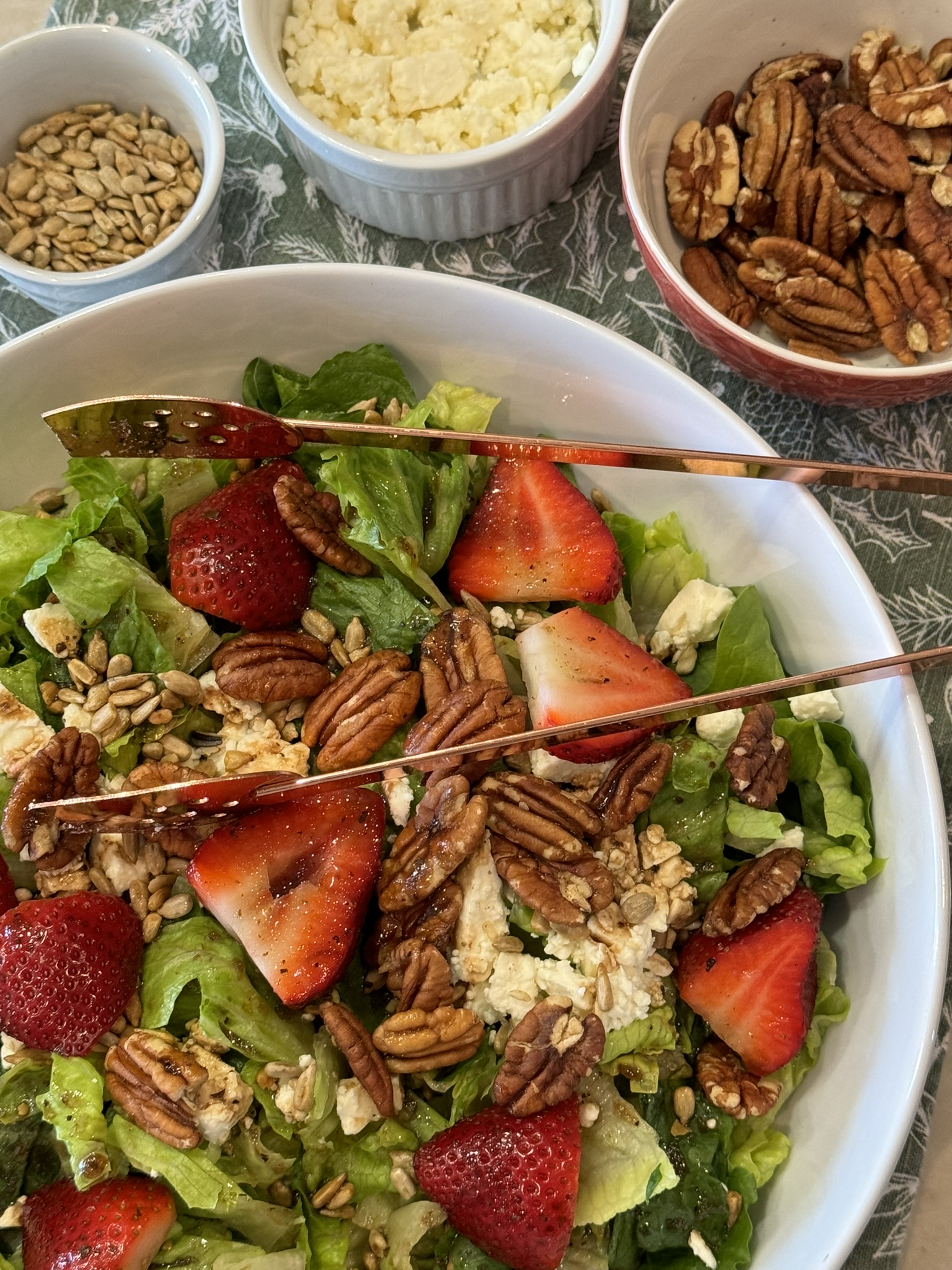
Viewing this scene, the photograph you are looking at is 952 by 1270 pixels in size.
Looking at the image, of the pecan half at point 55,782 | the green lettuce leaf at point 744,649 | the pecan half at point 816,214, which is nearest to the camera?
the pecan half at point 55,782

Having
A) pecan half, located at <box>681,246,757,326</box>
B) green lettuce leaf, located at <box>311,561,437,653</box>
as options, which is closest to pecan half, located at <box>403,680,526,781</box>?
green lettuce leaf, located at <box>311,561,437,653</box>

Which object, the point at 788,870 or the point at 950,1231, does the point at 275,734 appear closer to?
the point at 788,870

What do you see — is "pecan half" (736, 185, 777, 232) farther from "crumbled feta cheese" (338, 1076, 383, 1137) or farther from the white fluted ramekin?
"crumbled feta cheese" (338, 1076, 383, 1137)

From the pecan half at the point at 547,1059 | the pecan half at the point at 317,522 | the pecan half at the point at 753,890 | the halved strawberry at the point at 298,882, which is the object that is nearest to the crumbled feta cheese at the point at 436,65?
the pecan half at the point at 317,522

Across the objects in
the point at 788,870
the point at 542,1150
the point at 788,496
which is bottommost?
the point at 542,1150

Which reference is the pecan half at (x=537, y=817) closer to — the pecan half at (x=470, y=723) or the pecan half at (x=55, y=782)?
the pecan half at (x=470, y=723)

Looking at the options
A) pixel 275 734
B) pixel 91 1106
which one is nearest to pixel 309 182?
pixel 275 734
